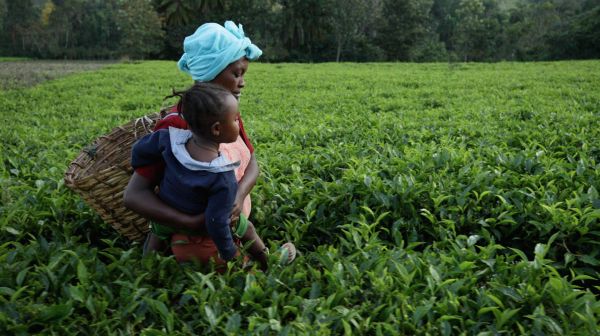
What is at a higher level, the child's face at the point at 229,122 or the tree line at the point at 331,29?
the tree line at the point at 331,29

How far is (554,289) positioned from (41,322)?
6.53 ft

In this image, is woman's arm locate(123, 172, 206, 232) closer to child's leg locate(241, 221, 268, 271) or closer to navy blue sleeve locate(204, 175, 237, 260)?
navy blue sleeve locate(204, 175, 237, 260)

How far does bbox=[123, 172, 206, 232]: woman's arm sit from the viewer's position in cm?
209

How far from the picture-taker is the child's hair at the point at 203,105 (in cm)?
192

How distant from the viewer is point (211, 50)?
2.28 metres

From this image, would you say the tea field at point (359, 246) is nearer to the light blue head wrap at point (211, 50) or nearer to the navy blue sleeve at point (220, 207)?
the navy blue sleeve at point (220, 207)

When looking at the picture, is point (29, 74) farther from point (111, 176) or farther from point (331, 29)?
point (331, 29)

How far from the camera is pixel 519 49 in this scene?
116 ft

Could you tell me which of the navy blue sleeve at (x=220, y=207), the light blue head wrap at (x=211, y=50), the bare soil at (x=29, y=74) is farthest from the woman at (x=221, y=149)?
the bare soil at (x=29, y=74)

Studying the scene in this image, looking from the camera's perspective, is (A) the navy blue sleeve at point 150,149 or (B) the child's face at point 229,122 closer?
(B) the child's face at point 229,122

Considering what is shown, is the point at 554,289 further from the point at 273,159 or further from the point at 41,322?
the point at 273,159

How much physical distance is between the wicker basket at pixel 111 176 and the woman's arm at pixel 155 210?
220 millimetres

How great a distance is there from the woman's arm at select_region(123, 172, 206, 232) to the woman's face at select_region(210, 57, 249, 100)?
0.62 meters

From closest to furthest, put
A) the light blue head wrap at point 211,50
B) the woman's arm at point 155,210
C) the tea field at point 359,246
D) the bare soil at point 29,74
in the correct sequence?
the tea field at point 359,246 → the woman's arm at point 155,210 → the light blue head wrap at point 211,50 → the bare soil at point 29,74
